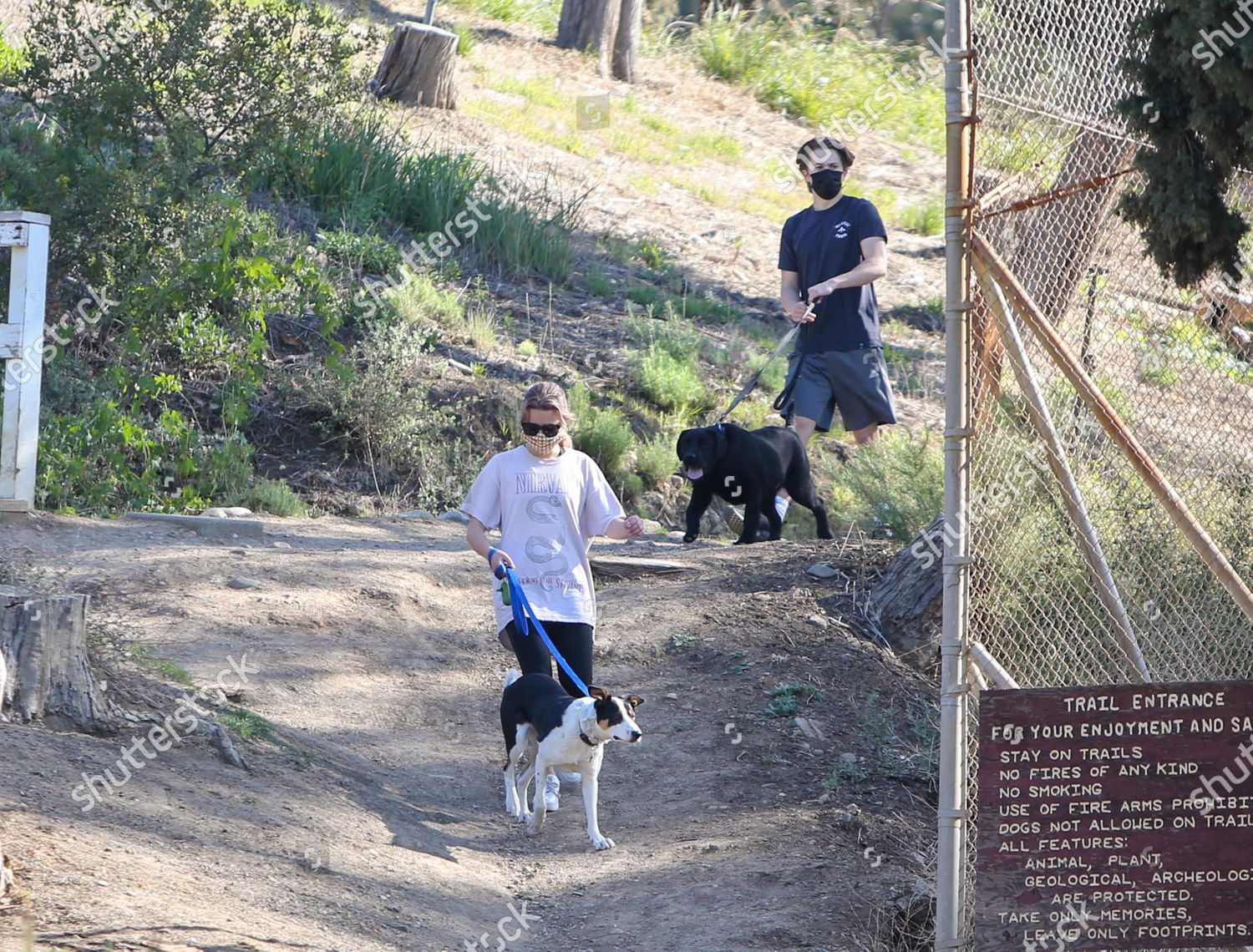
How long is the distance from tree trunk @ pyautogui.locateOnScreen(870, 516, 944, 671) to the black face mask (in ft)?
7.04

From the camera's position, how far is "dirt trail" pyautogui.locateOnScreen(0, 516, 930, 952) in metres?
4.41

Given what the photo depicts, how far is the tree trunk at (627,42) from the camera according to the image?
21234mm

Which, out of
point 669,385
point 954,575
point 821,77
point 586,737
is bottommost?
point 586,737

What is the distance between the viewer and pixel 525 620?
5754 mm

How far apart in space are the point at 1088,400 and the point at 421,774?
3413 millimetres

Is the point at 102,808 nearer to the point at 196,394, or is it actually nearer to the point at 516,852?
the point at 516,852

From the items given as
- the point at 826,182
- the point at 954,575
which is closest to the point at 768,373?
the point at 826,182

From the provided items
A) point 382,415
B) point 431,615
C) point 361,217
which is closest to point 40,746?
point 431,615

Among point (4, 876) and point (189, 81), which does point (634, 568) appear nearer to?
point (4, 876)

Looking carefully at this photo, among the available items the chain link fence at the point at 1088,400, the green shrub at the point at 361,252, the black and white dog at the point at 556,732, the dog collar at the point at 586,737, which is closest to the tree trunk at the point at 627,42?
the green shrub at the point at 361,252

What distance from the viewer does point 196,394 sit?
11.0 metres

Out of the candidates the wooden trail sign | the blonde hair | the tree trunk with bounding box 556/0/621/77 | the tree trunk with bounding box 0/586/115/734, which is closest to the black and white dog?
the blonde hair

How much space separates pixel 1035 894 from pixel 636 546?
18.1ft

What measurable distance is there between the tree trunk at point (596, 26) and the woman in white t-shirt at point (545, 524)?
53.3 ft
